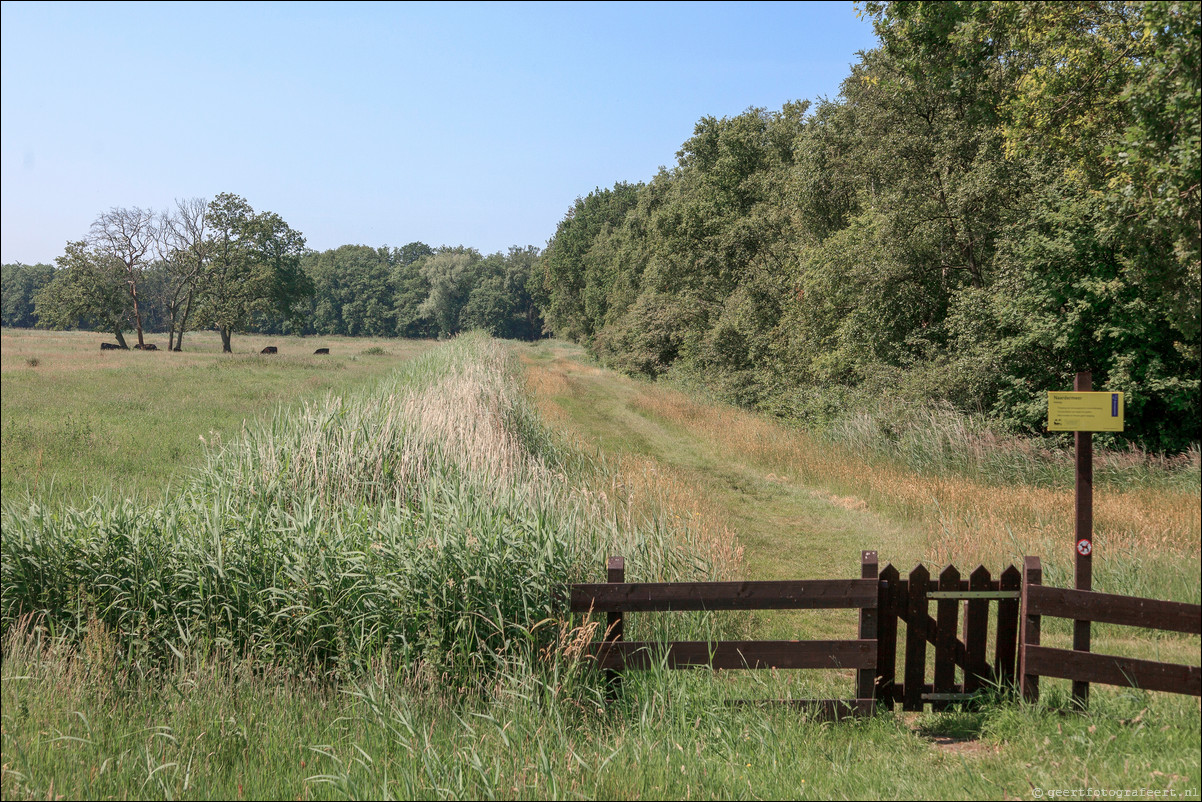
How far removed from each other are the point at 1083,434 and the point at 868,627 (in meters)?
1.70

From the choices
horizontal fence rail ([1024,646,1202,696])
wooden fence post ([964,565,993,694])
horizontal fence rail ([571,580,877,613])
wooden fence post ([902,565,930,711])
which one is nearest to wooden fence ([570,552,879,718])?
horizontal fence rail ([571,580,877,613])

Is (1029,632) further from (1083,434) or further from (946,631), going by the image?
(1083,434)

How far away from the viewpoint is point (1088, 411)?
397cm

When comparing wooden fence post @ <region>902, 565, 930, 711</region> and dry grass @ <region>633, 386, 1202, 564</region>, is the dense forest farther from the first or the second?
wooden fence post @ <region>902, 565, 930, 711</region>

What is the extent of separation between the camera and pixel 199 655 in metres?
5.39

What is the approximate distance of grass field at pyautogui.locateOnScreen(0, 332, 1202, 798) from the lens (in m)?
3.78

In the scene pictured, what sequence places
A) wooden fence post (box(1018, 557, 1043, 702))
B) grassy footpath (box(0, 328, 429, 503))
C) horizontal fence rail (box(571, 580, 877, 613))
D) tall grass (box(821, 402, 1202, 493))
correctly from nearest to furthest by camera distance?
wooden fence post (box(1018, 557, 1043, 702))
horizontal fence rail (box(571, 580, 877, 613))
tall grass (box(821, 402, 1202, 493))
grassy footpath (box(0, 328, 429, 503))

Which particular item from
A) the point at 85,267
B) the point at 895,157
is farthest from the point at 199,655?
the point at 895,157

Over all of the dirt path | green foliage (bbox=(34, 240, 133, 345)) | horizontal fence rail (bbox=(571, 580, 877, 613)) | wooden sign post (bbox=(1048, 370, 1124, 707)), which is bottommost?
the dirt path

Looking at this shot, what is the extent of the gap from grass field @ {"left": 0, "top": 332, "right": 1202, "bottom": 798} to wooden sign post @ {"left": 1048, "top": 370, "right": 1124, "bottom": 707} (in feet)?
0.76

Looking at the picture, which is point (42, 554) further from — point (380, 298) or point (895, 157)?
point (380, 298)

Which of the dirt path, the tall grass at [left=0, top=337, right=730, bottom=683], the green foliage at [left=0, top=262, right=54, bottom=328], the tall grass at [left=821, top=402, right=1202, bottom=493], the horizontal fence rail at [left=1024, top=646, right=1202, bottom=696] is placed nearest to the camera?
the horizontal fence rail at [left=1024, top=646, right=1202, bottom=696]

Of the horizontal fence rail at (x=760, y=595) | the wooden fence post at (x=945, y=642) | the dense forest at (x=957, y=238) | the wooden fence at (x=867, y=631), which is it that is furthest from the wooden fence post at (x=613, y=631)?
the dense forest at (x=957, y=238)

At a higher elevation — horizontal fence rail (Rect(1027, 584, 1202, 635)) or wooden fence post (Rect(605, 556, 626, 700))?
horizontal fence rail (Rect(1027, 584, 1202, 635))
